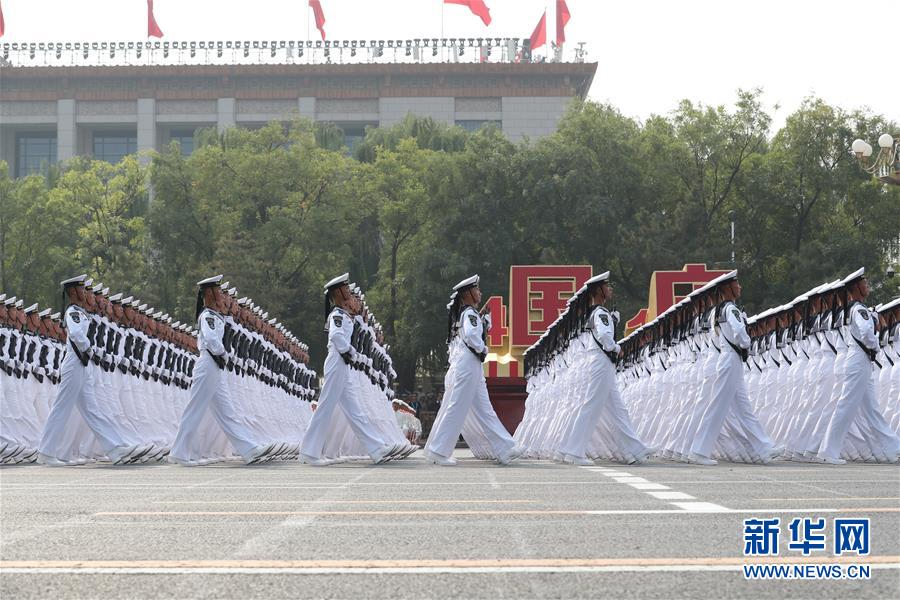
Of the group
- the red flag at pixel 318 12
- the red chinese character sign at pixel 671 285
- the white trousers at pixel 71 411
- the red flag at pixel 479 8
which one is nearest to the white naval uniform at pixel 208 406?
the white trousers at pixel 71 411

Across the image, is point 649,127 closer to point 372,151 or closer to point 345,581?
point 372,151

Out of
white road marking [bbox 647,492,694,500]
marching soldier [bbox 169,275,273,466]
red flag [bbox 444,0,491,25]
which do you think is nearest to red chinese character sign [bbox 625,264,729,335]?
marching soldier [bbox 169,275,273,466]

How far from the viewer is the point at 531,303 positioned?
130 feet

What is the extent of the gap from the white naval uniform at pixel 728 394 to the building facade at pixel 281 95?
72.7m

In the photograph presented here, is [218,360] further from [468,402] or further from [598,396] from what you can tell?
[598,396]

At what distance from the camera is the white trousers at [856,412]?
1819 cm

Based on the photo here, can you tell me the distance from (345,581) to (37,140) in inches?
3863

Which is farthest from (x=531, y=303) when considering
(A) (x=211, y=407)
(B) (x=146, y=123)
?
(B) (x=146, y=123)

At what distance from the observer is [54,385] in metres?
24.5

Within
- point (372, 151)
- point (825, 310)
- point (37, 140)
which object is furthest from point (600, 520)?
point (37, 140)

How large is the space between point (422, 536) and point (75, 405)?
12.7 meters

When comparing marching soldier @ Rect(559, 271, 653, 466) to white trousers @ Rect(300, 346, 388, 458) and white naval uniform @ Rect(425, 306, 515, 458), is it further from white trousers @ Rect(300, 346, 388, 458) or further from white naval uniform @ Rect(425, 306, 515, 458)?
white trousers @ Rect(300, 346, 388, 458)

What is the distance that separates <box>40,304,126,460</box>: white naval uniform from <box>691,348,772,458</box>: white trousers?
7539 mm

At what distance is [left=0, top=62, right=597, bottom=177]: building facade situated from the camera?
91.5 metres
